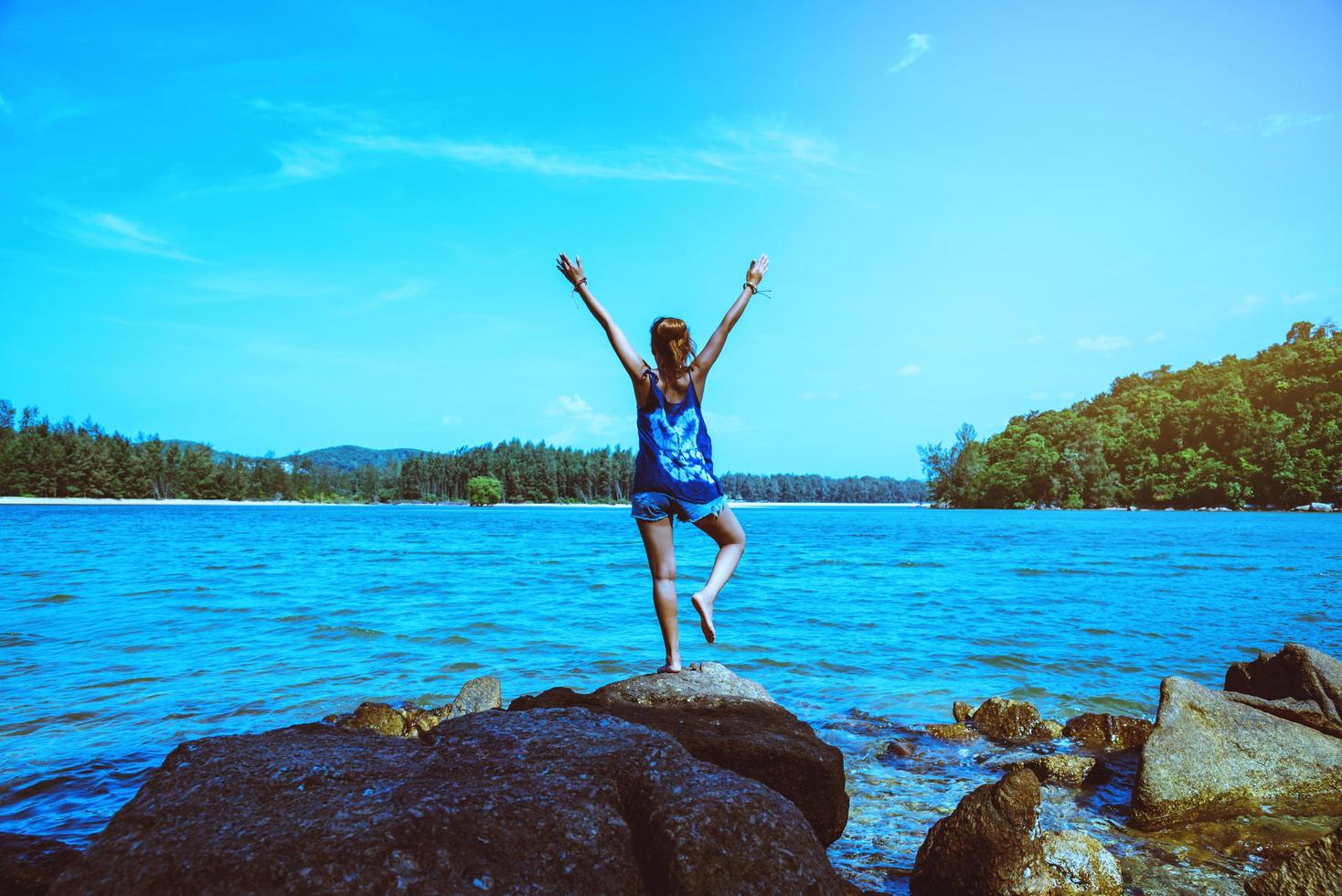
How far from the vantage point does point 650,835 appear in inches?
125

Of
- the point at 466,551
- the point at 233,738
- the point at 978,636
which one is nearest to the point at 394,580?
the point at 466,551

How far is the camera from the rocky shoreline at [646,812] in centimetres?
280

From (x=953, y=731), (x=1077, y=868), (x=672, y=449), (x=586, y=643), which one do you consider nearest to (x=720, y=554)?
(x=672, y=449)

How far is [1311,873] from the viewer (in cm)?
428

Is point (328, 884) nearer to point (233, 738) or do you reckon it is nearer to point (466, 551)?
point (233, 738)

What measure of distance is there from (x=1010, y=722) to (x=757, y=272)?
623 cm

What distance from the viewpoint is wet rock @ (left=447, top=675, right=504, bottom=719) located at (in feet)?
29.9

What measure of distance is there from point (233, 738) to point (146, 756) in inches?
207

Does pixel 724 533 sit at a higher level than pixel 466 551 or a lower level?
higher

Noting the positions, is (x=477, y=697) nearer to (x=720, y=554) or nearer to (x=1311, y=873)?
(x=720, y=554)

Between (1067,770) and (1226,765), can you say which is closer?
(1226,765)

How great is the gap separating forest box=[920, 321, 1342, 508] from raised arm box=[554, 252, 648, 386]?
13389 cm

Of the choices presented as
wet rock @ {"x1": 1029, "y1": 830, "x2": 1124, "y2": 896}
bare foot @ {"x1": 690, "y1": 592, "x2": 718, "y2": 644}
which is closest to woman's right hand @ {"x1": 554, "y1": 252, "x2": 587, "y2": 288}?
bare foot @ {"x1": 690, "y1": 592, "x2": 718, "y2": 644}

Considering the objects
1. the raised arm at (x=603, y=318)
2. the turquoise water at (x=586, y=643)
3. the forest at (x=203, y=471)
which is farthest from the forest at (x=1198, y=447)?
the raised arm at (x=603, y=318)
